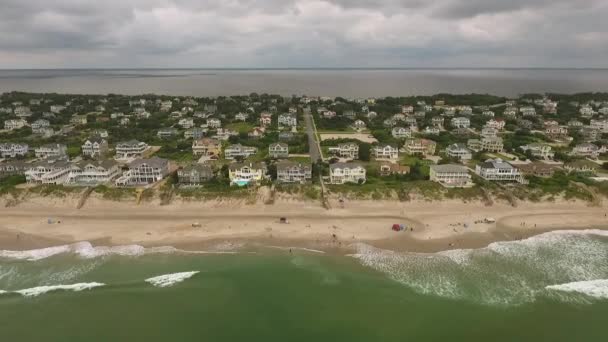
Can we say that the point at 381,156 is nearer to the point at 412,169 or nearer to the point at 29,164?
the point at 412,169

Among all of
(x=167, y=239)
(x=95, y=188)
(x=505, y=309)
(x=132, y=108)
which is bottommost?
(x=505, y=309)

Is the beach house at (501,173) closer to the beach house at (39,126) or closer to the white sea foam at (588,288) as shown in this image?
the white sea foam at (588,288)

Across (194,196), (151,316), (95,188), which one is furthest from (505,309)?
(95,188)

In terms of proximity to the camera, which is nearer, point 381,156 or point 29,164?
point 29,164

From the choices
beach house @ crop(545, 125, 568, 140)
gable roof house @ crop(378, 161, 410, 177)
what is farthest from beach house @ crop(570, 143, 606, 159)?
gable roof house @ crop(378, 161, 410, 177)

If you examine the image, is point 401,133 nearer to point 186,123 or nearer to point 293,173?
point 293,173

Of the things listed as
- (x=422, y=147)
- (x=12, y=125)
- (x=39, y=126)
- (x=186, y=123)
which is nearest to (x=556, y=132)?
(x=422, y=147)

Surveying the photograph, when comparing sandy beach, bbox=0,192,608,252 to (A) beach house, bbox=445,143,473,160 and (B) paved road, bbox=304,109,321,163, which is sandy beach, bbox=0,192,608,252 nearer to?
(A) beach house, bbox=445,143,473,160
